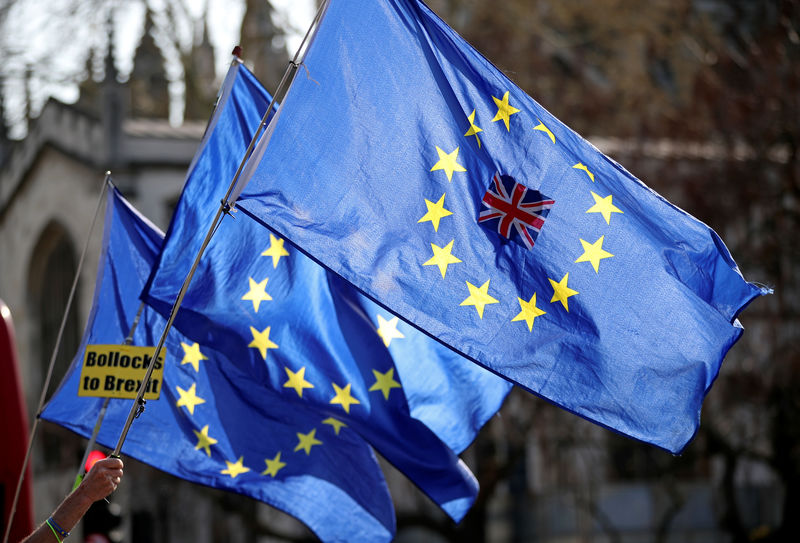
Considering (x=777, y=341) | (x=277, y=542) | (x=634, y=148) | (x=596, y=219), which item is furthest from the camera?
(x=277, y=542)

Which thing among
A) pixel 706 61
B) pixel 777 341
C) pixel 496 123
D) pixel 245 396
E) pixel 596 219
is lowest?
pixel 245 396

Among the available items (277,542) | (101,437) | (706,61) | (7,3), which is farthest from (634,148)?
(101,437)

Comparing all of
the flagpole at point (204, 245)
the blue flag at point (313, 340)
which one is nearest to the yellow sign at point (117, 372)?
the blue flag at point (313, 340)

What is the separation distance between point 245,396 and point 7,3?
20.1 metres

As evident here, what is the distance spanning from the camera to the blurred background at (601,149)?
2022 centimetres

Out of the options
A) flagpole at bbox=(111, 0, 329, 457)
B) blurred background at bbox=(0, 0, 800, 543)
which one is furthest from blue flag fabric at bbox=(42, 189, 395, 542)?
blurred background at bbox=(0, 0, 800, 543)

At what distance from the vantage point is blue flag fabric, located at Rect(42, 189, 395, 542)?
7195 millimetres

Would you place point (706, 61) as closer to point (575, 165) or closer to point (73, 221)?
point (73, 221)

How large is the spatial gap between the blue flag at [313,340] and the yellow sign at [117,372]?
0.29 metres

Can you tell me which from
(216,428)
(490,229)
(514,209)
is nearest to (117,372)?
(216,428)

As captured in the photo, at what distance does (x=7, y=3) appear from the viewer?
2503 cm

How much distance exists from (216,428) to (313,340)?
0.79 m

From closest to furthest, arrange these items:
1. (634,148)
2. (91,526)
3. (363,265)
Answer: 1. (363,265)
2. (91,526)
3. (634,148)

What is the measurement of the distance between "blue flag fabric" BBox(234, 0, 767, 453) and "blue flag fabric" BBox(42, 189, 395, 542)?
186 centimetres
